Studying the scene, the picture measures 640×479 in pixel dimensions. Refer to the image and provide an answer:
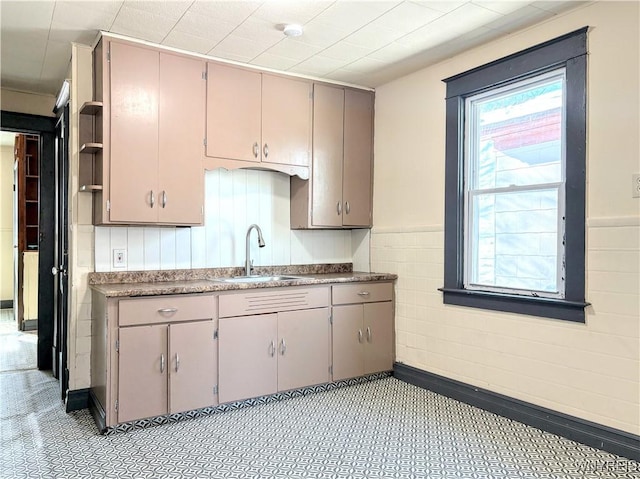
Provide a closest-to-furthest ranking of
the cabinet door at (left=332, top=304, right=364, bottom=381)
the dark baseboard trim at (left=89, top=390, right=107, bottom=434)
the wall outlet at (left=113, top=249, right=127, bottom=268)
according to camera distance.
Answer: the dark baseboard trim at (left=89, top=390, right=107, bottom=434) → the wall outlet at (left=113, top=249, right=127, bottom=268) → the cabinet door at (left=332, top=304, right=364, bottom=381)

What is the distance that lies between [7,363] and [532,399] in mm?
4227

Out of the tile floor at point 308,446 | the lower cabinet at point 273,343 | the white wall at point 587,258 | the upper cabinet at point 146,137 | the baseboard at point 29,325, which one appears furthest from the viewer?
the baseboard at point 29,325

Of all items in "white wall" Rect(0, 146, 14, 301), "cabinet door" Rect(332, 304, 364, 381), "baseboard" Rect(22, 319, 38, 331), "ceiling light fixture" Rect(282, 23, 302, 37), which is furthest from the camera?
"white wall" Rect(0, 146, 14, 301)

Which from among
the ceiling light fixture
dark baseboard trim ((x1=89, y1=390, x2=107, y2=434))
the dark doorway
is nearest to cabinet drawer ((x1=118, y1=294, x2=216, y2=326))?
dark baseboard trim ((x1=89, y1=390, x2=107, y2=434))

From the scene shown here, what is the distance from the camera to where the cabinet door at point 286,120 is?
3617mm

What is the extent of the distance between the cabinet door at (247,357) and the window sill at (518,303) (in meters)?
1.25

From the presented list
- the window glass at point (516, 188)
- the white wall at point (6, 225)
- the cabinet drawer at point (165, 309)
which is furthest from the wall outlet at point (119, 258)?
the white wall at point (6, 225)

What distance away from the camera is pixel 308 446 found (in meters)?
2.59

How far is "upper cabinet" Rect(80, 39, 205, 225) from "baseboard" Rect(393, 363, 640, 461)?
6.55 feet

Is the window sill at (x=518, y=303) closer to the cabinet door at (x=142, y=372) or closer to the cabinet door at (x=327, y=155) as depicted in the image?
the cabinet door at (x=327, y=155)

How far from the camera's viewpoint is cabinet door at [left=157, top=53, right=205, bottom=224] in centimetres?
319

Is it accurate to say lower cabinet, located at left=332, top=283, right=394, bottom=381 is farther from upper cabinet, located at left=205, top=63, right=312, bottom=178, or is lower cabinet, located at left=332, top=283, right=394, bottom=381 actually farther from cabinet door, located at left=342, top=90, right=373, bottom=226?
upper cabinet, located at left=205, top=63, right=312, bottom=178

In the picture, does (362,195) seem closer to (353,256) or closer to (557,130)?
(353,256)

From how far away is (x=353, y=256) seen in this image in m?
4.38
